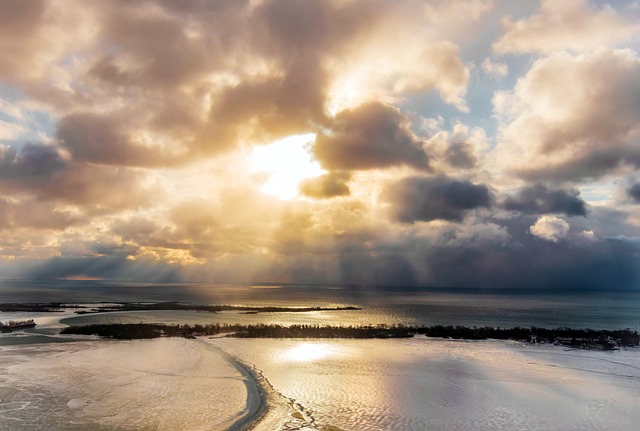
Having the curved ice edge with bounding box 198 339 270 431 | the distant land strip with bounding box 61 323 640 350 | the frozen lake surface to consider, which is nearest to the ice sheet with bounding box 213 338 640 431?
the frozen lake surface

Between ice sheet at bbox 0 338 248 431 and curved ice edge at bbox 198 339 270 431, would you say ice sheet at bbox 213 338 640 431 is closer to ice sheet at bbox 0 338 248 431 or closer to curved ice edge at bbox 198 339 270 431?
curved ice edge at bbox 198 339 270 431

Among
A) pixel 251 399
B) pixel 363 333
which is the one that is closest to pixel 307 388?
pixel 251 399

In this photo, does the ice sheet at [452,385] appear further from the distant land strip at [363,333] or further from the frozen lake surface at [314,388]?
the distant land strip at [363,333]

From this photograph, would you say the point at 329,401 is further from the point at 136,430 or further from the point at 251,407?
the point at 136,430

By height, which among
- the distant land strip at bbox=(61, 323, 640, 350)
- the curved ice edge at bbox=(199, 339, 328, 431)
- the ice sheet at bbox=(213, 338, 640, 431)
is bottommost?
the distant land strip at bbox=(61, 323, 640, 350)

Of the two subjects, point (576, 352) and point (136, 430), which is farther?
point (576, 352)

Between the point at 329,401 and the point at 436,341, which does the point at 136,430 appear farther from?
the point at 436,341

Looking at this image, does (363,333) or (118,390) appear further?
(363,333)

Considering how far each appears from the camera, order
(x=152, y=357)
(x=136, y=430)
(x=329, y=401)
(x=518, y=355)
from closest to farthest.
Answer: (x=136, y=430) → (x=329, y=401) → (x=152, y=357) → (x=518, y=355)

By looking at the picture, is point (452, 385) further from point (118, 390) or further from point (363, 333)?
point (363, 333)

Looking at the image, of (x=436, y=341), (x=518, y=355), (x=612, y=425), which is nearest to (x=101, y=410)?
(x=612, y=425)

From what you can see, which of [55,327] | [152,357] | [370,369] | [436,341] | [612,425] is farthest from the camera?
[55,327]
